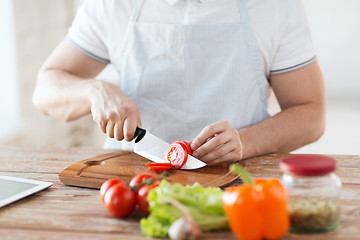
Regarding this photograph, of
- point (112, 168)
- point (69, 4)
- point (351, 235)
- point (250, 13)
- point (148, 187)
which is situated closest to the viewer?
point (351, 235)

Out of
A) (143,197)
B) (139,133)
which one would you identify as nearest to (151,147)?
(139,133)

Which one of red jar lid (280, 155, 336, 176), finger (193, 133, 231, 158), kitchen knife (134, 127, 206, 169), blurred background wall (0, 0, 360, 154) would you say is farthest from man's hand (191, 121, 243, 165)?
blurred background wall (0, 0, 360, 154)

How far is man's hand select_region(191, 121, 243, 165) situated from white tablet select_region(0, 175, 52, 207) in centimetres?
46

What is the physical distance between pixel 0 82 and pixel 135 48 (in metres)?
1.42

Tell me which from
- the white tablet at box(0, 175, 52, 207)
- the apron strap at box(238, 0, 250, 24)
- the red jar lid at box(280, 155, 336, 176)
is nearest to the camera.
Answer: the red jar lid at box(280, 155, 336, 176)

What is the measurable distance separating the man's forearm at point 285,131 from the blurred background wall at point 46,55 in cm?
158

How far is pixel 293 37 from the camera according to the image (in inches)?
73.6

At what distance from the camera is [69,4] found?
3744 mm

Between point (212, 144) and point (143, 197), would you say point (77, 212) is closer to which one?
point (143, 197)

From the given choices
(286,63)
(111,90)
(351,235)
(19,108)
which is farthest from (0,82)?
(351,235)

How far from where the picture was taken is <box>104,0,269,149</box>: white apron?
1856 mm

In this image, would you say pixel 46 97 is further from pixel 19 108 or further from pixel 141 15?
pixel 19 108

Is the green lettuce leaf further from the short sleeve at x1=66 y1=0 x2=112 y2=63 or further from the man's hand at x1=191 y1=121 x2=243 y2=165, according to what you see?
the short sleeve at x1=66 y1=0 x2=112 y2=63

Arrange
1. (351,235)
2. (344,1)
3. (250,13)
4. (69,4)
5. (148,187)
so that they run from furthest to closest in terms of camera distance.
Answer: (69,4)
(344,1)
(250,13)
(148,187)
(351,235)
